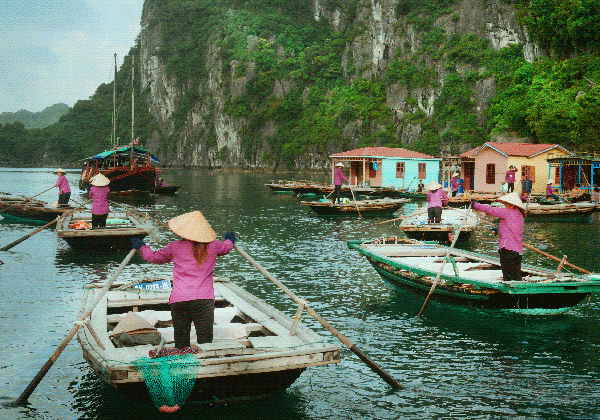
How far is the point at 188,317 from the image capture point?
6676 millimetres

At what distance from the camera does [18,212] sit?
25.2 metres

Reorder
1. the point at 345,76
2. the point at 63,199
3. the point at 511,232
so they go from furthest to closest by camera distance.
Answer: the point at 345,76
the point at 63,199
the point at 511,232

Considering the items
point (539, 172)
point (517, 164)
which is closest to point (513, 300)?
point (517, 164)

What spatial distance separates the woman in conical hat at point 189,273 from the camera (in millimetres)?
6578

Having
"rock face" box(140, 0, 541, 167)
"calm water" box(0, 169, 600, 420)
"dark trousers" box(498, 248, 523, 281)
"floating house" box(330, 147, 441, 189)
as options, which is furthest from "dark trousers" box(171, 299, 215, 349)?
"rock face" box(140, 0, 541, 167)

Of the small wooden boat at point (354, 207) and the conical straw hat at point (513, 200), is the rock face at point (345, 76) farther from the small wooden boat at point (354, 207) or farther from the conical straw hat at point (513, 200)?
the conical straw hat at point (513, 200)

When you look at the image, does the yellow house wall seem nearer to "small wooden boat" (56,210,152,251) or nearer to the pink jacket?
the pink jacket

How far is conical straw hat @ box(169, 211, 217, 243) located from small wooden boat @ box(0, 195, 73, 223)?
19033mm

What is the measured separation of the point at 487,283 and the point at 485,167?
34.0 m

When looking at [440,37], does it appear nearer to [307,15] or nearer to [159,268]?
[307,15]

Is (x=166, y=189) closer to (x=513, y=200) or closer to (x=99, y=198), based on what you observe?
(x=99, y=198)

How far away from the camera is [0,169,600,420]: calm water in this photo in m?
6.96

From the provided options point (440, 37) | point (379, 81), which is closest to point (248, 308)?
point (440, 37)

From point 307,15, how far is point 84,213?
111 m
